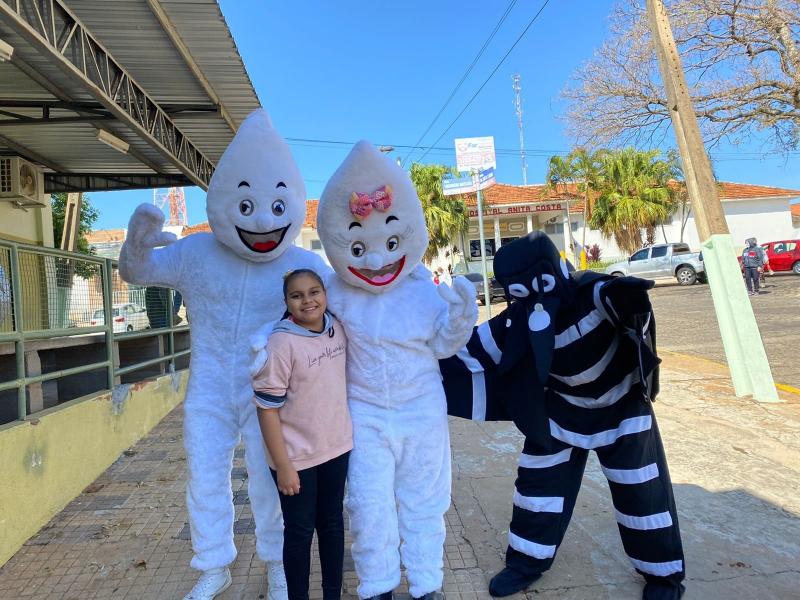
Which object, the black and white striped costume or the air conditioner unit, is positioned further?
the air conditioner unit

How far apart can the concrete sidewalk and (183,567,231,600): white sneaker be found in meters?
0.09

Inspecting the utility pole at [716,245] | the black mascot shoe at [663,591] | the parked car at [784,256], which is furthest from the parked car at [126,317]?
the parked car at [784,256]

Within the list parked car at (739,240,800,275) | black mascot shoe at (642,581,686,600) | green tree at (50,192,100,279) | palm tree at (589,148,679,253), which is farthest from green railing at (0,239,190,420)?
palm tree at (589,148,679,253)

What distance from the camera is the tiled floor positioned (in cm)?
263

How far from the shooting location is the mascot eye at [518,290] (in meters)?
2.40

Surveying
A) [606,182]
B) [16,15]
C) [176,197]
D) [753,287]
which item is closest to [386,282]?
[16,15]

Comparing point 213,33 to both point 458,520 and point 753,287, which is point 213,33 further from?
point 753,287

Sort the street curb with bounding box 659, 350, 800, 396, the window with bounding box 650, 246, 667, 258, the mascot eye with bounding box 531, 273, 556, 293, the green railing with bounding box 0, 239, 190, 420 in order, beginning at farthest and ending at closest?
the window with bounding box 650, 246, 667, 258 → the street curb with bounding box 659, 350, 800, 396 → the green railing with bounding box 0, 239, 190, 420 → the mascot eye with bounding box 531, 273, 556, 293

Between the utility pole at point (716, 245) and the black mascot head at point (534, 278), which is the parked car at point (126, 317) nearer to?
the black mascot head at point (534, 278)

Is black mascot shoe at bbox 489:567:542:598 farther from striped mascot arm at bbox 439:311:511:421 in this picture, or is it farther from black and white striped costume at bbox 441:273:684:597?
striped mascot arm at bbox 439:311:511:421

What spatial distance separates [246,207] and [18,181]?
7.45 metres

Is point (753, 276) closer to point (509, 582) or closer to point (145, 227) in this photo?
point (509, 582)

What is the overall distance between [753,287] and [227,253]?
52.9 feet

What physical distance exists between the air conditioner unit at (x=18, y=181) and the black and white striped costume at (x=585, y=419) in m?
8.15
